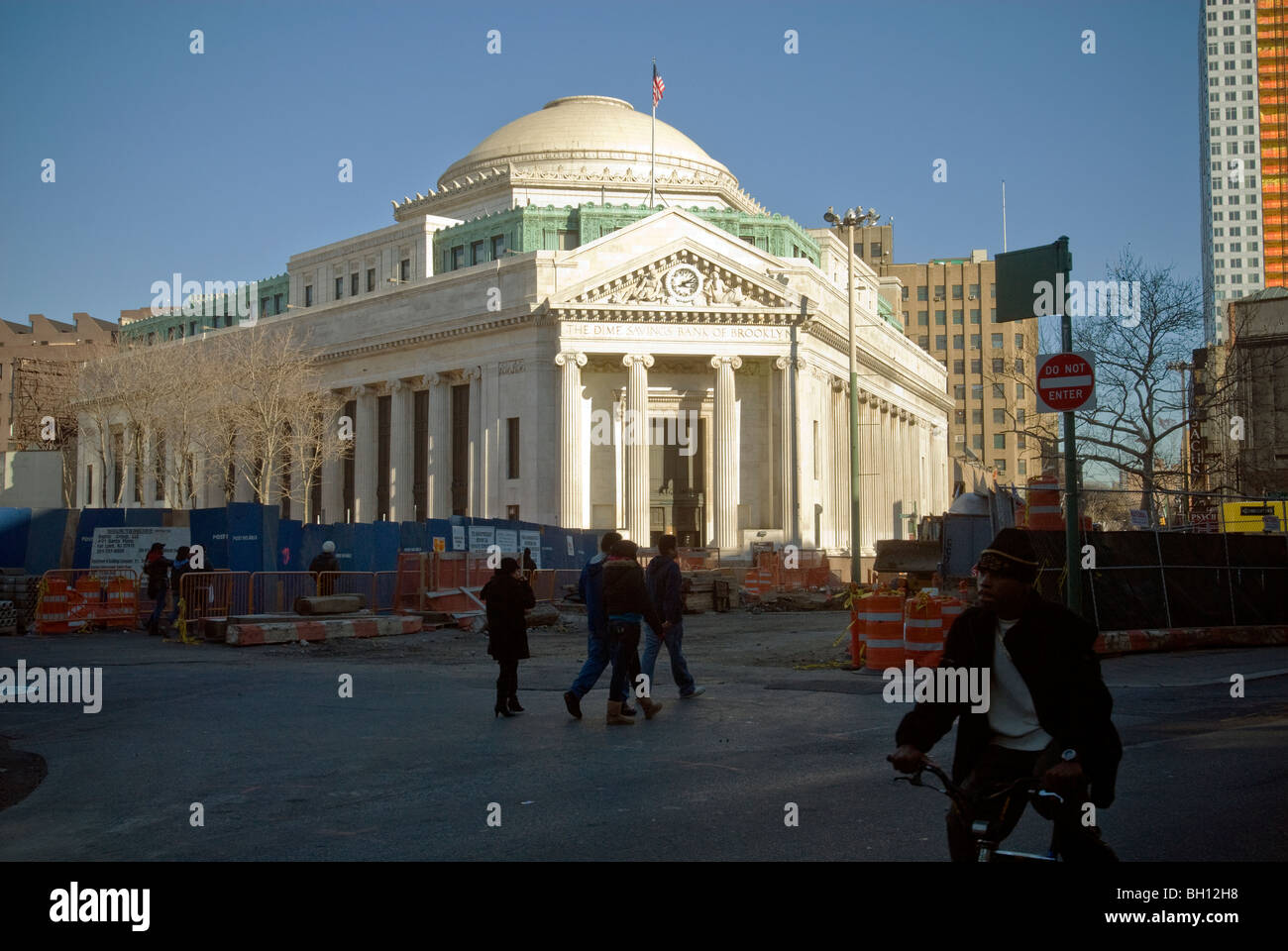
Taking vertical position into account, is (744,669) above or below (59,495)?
below

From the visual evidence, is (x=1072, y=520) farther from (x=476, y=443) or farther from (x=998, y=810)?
(x=476, y=443)

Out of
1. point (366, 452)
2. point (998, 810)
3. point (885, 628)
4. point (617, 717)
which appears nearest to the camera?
point (998, 810)

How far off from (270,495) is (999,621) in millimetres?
59850

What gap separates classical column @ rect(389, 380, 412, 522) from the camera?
5950 cm

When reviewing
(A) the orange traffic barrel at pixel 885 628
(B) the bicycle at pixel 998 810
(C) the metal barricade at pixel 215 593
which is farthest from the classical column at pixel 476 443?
(B) the bicycle at pixel 998 810

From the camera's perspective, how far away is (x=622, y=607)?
12445 mm

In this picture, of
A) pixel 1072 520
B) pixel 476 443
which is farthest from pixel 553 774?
pixel 476 443

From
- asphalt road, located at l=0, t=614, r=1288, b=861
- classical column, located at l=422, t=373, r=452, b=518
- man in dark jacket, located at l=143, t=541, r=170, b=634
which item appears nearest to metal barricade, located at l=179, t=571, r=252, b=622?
man in dark jacket, located at l=143, t=541, r=170, b=634

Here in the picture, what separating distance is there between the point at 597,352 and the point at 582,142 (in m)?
16.8

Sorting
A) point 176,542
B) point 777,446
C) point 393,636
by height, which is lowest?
point 393,636

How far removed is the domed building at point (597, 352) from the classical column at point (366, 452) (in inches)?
4.8

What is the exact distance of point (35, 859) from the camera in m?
7.20
